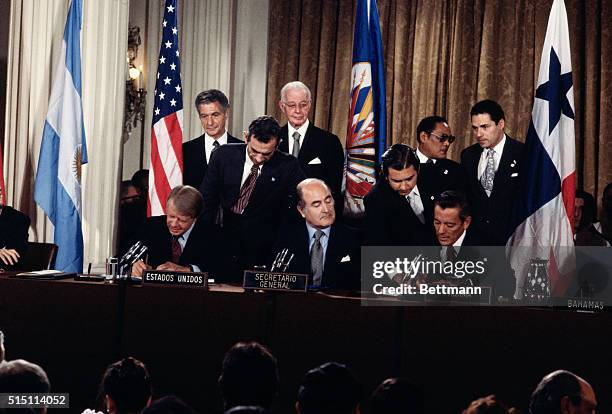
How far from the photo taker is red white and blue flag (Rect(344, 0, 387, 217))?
6.05 meters

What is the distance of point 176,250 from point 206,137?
155 centimetres

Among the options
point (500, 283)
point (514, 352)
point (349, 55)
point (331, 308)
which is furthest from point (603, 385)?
point (349, 55)

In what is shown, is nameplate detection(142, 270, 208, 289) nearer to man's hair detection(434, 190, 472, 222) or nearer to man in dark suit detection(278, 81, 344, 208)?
man's hair detection(434, 190, 472, 222)

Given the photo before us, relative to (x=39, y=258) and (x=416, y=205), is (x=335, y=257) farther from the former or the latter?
(x=39, y=258)

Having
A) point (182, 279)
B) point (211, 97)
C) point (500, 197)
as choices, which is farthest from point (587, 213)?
point (182, 279)

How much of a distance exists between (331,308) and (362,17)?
9.01ft

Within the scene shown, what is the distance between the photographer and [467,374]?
12.8 feet

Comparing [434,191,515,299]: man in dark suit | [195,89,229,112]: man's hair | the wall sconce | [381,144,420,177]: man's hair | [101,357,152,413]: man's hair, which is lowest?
[101,357,152,413]: man's hair

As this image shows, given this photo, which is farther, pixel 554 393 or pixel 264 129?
pixel 264 129

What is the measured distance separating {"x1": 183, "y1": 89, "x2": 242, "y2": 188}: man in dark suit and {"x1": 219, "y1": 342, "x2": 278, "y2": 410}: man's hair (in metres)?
3.49

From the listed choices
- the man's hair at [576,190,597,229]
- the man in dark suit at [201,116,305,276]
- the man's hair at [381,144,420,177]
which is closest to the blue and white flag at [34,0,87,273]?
the man in dark suit at [201,116,305,276]

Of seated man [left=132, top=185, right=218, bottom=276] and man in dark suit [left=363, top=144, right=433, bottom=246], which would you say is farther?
man in dark suit [left=363, top=144, right=433, bottom=246]

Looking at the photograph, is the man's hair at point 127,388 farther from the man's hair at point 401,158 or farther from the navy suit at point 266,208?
the navy suit at point 266,208

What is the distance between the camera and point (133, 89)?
8172mm
